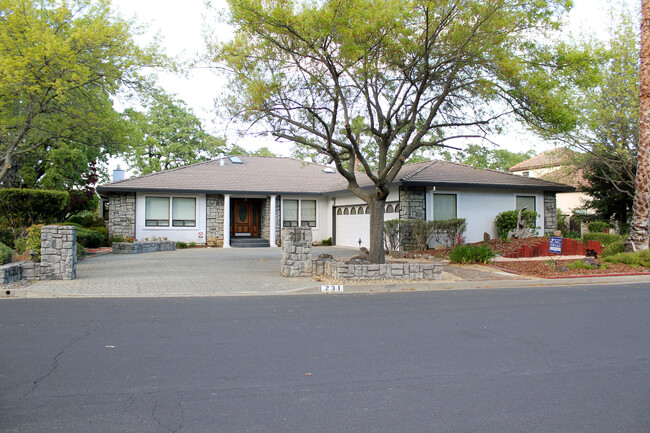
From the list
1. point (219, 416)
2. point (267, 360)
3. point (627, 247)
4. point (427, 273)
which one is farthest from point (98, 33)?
point (627, 247)

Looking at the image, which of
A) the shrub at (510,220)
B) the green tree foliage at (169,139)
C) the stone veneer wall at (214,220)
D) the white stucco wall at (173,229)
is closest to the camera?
the shrub at (510,220)

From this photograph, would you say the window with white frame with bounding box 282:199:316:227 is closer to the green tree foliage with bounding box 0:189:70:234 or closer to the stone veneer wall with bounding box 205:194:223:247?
the stone veneer wall with bounding box 205:194:223:247

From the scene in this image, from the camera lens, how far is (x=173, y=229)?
23656mm

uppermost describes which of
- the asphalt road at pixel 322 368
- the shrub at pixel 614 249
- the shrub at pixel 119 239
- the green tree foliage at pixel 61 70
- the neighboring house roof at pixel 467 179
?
the green tree foliage at pixel 61 70

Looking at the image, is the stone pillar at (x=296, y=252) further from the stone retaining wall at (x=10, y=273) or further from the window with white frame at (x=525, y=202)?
the window with white frame at (x=525, y=202)

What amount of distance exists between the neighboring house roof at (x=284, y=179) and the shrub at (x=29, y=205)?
17.1 feet

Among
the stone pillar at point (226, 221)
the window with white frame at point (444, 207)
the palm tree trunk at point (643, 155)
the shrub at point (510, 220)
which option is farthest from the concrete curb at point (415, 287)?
the stone pillar at point (226, 221)

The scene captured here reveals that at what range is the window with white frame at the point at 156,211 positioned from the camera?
23.3 metres

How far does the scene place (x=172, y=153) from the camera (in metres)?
40.7

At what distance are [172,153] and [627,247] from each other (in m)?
34.6

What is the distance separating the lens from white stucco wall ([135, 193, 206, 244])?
908 inches

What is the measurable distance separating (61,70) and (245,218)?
1235cm

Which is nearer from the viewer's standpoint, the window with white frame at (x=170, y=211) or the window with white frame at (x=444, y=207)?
the window with white frame at (x=444, y=207)

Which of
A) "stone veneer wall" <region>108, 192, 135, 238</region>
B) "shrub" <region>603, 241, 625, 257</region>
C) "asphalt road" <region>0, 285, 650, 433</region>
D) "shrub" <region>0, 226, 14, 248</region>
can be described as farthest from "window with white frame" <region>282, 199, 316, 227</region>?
"asphalt road" <region>0, 285, 650, 433</region>
